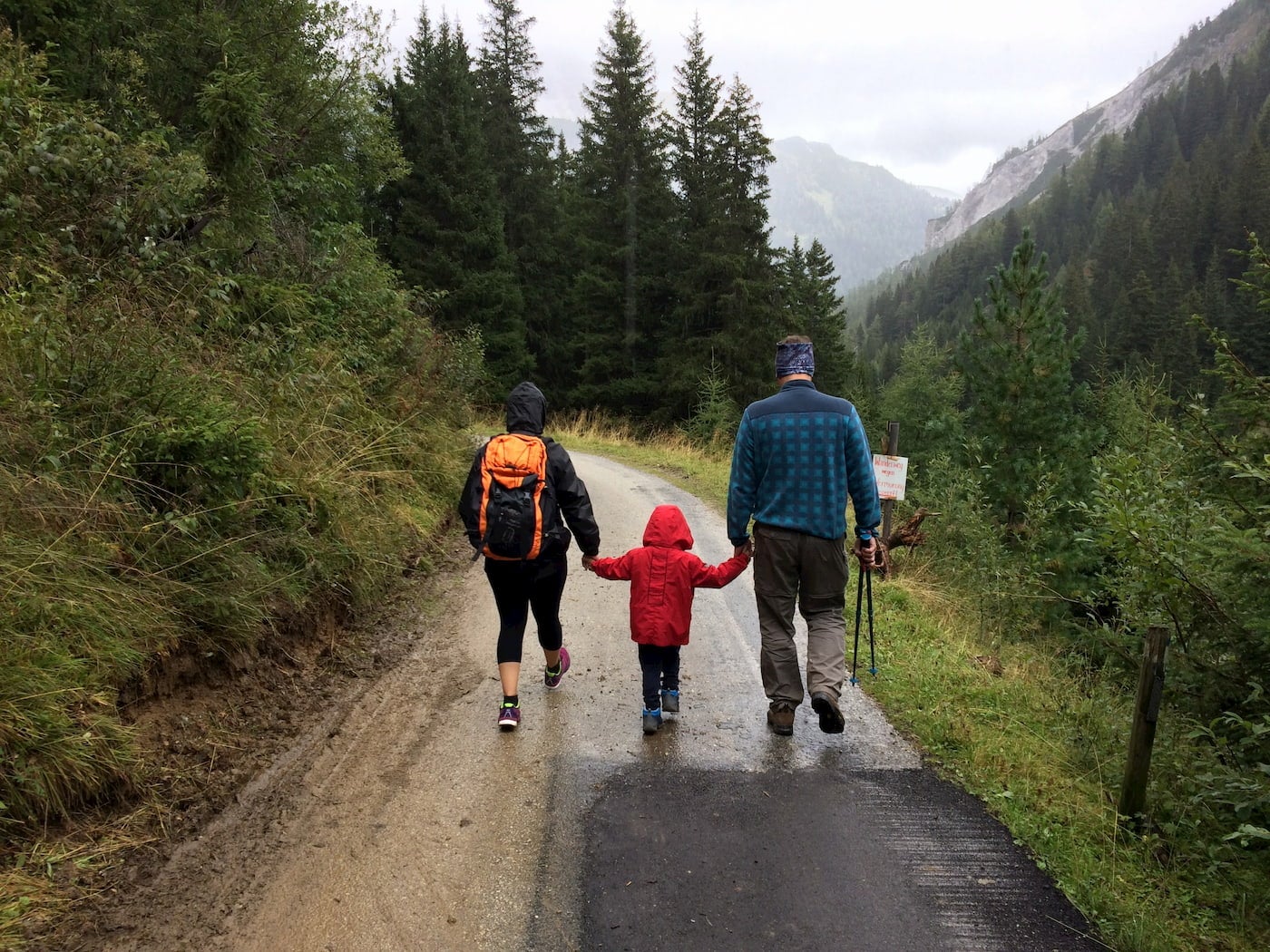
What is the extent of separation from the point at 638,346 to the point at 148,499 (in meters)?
24.1

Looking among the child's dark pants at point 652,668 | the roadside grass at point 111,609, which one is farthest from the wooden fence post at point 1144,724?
the roadside grass at point 111,609

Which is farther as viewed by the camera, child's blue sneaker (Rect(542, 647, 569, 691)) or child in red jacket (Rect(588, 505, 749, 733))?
child's blue sneaker (Rect(542, 647, 569, 691))

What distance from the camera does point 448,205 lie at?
2408 centimetres

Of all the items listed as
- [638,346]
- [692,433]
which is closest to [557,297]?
[638,346]

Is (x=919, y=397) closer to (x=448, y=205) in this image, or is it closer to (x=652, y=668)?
(x=448, y=205)

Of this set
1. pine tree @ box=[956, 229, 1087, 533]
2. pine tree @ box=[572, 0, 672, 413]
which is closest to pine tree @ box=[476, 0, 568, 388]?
pine tree @ box=[572, 0, 672, 413]

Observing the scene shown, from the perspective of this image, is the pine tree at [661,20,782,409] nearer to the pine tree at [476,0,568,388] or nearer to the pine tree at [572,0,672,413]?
the pine tree at [572,0,672,413]

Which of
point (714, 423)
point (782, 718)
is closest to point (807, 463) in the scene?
point (782, 718)

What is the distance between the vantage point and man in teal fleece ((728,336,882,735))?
3.96m

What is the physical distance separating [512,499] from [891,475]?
542 cm

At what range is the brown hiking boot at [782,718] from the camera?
13.2 feet

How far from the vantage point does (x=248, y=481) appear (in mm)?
4594

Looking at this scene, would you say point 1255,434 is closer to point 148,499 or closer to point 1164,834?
point 1164,834

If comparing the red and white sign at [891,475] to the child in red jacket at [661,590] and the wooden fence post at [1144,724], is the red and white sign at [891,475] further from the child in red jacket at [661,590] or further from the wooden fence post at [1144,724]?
the wooden fence post at [1144,724]
